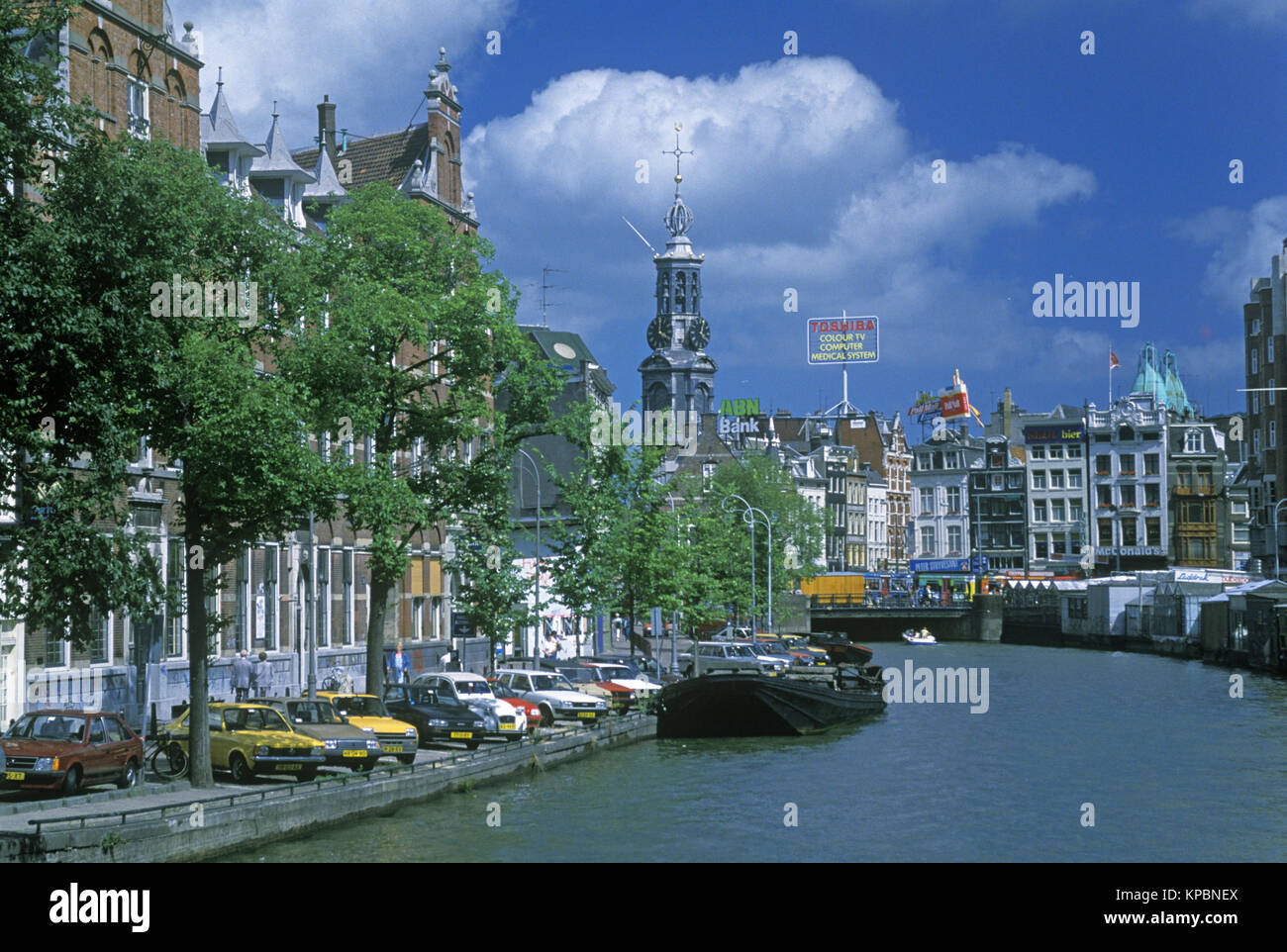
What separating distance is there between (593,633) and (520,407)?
47.1 m

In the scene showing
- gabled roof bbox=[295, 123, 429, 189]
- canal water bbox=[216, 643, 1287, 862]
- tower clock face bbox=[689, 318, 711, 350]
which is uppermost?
tower clock face bbox=[689, 318, 711, 350]

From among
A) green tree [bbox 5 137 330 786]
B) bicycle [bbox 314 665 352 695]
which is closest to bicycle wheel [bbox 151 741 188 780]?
green tree [bbox 5 137 330 786]

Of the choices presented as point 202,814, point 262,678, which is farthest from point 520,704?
point 202,814

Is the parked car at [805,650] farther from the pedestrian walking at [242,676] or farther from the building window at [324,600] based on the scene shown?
the pedestrian walking at [242,676]

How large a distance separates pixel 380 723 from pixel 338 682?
14357 mm

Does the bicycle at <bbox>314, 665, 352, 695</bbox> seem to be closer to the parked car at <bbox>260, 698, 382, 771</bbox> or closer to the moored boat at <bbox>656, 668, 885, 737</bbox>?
the moored boat at <bbox>656, 668, 885, 737</bbox>

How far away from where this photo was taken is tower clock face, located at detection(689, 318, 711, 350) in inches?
7180

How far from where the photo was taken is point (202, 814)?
25.7 metres

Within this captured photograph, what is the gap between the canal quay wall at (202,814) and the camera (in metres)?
23.1

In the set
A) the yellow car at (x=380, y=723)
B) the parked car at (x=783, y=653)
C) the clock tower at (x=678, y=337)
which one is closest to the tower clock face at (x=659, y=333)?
the clock tower at (x=678, y=337)

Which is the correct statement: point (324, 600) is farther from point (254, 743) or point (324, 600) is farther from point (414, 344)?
point (254, 743)

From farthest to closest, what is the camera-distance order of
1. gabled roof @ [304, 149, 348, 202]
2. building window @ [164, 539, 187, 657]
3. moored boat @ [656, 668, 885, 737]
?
gabled roof @ [304, 149, 348, 202]
moored boat @ [656, 668, 885, 737]
building window @ [164, 539, 187, 657]

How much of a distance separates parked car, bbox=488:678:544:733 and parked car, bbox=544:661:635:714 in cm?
397
